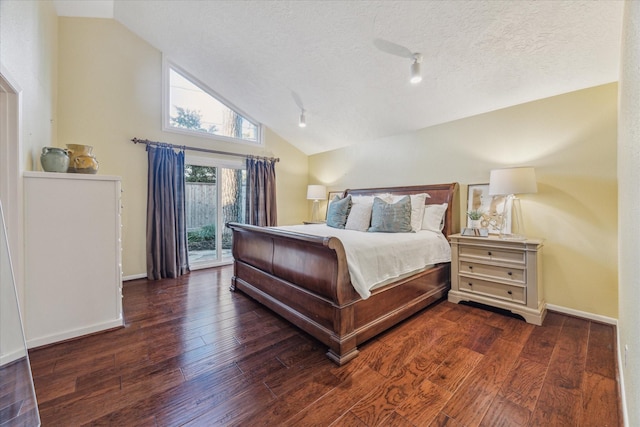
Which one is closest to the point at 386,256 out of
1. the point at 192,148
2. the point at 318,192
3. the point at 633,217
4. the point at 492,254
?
the point at 492,254

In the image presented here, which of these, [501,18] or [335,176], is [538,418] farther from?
[335,176]

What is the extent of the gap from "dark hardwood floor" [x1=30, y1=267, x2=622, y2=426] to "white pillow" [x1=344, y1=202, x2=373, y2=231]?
Answer: 123 centimetres

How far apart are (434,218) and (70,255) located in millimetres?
3650

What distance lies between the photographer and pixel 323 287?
1.97 meters

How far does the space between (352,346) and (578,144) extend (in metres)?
2.84

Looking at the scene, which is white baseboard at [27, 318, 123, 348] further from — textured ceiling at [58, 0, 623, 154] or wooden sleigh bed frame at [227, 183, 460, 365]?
textured ceiling at [58, 0, 623, 154]

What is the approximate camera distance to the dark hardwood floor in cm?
135

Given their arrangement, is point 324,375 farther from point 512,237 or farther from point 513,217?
point 513,217

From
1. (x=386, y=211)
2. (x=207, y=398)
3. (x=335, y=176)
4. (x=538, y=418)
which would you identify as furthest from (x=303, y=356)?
(x=335, y=176)

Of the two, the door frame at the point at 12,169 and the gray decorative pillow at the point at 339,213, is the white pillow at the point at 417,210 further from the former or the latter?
the door frame at the point at 12,169

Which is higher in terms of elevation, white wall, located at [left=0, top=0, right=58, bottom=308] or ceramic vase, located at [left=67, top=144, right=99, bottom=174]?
white wall, located at [left=0, top=0, right=58, bottom=308]

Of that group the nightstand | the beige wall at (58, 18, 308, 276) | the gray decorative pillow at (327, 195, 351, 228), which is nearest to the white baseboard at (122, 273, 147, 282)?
the beige wall at (58, 18, 308, 276)

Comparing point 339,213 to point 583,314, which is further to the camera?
point 339,213

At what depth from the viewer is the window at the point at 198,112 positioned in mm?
4004
